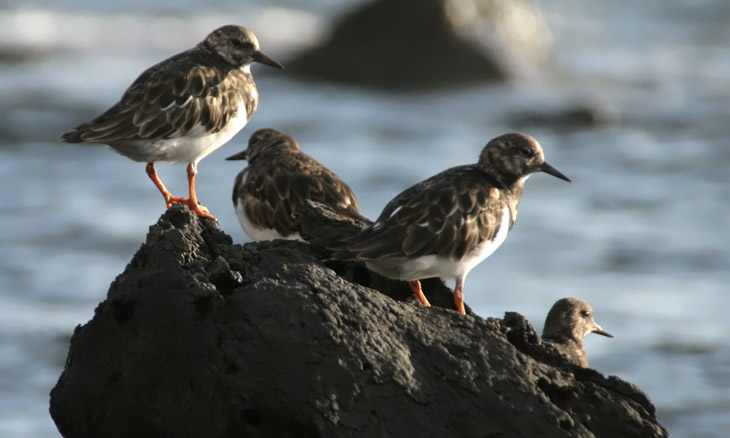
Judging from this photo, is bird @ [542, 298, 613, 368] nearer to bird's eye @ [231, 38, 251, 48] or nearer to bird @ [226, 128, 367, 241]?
bird @ [226, 128, 367, 241]

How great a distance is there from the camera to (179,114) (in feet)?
23.7

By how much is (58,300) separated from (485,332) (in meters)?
6.76

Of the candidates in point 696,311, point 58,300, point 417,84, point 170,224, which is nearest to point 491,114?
point 417,84

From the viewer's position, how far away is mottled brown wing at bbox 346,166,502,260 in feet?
19.6

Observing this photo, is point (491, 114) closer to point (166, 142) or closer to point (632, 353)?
point (632, 353)

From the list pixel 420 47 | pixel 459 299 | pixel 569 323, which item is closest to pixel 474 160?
pixel 420 47

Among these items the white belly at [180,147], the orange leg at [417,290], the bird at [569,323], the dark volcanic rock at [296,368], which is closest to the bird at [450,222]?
the orange leg at [417,290]

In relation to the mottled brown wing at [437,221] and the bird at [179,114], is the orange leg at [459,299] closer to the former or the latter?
the mottled brown wing at [437,221]

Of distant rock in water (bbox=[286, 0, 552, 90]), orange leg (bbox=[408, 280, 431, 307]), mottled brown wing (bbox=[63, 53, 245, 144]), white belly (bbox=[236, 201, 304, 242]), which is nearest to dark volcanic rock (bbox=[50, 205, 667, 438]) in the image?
orange leg (bbox=[408, 280, 431, 307])

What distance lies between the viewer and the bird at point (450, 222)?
597cm

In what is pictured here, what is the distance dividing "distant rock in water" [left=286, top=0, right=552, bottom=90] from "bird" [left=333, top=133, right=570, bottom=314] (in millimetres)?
12075

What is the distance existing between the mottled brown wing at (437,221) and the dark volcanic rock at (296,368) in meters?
0.51

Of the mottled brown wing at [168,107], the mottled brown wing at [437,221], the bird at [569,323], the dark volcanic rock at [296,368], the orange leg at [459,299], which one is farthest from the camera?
the mottled brown wing at [168,107]

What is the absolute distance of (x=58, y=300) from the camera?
37.6 ft
